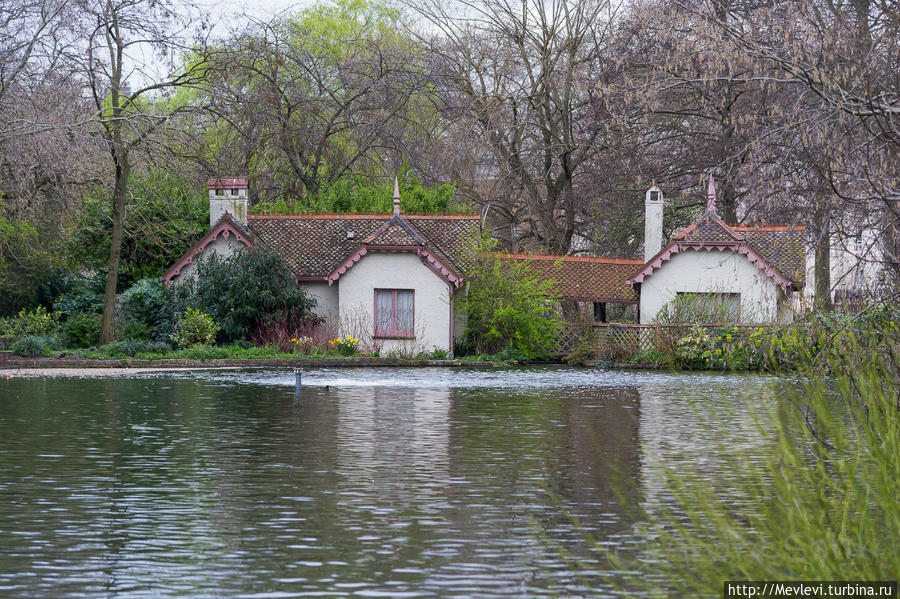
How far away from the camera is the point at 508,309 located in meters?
38.8

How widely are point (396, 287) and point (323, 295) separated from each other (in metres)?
2.99

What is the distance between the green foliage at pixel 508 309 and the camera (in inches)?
1544

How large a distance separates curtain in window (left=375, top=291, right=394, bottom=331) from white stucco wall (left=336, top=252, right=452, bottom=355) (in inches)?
8.5

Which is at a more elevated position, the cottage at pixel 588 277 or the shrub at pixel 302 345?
the cottage at pixel 588 277

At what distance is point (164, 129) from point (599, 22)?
19.7 meters

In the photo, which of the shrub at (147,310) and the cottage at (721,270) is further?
the cottage at (721,270)

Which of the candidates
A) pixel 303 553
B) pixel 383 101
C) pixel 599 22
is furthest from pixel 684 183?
pixel 303 553

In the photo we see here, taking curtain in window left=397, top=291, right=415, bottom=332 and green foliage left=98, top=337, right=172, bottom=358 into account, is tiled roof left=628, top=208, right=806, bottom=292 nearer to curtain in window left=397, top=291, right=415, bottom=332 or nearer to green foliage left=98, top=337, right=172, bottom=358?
curtain in window left=397, top=291, right=415, bottom=332

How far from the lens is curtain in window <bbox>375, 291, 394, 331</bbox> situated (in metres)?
40.1

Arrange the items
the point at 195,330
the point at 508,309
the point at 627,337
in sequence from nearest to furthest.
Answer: the point at 195,330 < the point at 627,337 < the point at 508,309

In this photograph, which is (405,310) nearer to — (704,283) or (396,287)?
(396,287)

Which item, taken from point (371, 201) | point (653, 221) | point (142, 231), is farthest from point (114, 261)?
point (653, 221)

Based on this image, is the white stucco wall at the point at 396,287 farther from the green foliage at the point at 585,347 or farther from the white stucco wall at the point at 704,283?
the white stucco wall at the point at 704,283

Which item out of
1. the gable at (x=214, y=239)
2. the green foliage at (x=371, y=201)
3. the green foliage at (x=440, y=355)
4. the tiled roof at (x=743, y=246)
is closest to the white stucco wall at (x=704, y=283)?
the tiled roof at (x=743, y=246)
